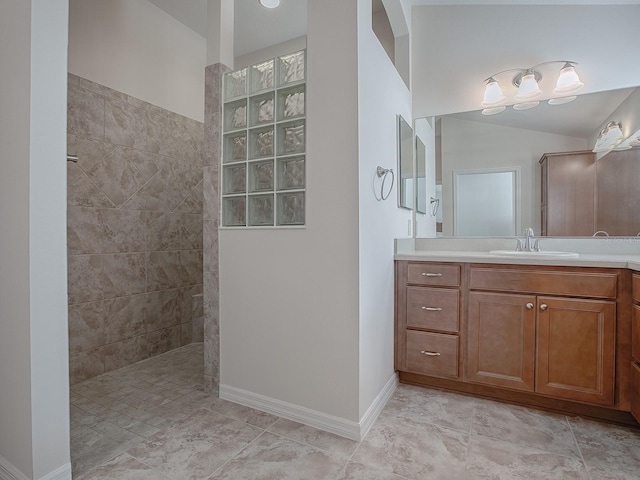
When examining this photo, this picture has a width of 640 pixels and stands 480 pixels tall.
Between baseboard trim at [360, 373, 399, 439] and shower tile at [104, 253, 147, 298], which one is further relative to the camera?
shower tile at [104, 253, 147, 298]

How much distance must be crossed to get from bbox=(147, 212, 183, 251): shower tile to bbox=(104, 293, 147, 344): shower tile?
0.45 m

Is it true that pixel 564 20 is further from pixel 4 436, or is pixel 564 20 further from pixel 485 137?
pixel 4 436

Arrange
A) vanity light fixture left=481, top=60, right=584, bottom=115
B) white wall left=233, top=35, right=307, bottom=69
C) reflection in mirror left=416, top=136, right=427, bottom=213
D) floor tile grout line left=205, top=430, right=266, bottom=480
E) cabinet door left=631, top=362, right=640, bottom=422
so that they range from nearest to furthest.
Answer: floor tile grout line left=205, top=430, right=266, bottom=480 → cabinet door left=631, top=362, right=640, bottom=422 → vanity light fixture left=481, top=60, right=584, bottom=115 → reflection in mirror left=416, top=136, right=427, bottom=213 → white wall left=233, top=35, right=307, bottom=69

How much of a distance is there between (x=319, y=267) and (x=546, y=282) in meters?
1.30

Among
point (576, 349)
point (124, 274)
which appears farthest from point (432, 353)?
point (124, 274)

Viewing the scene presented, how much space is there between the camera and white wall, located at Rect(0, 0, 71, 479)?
1.30 m

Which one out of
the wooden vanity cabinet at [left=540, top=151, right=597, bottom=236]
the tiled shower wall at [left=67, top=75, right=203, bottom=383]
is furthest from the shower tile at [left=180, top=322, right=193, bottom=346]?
the wooden vanity cabinet at [left=540, top=151, right=597, bottom=236]

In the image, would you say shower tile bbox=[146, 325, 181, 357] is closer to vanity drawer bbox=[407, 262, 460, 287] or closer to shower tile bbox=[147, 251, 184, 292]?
shower tile bbox=[147, 251, 184, 292]

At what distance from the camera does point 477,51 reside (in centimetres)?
271

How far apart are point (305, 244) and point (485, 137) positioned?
5.84 feet

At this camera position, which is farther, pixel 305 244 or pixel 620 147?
pixel 620 147

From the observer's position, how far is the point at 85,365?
245 cm

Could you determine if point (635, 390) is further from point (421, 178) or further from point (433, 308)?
point (421, 178)

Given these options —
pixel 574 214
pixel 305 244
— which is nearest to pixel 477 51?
pixel 574 214
